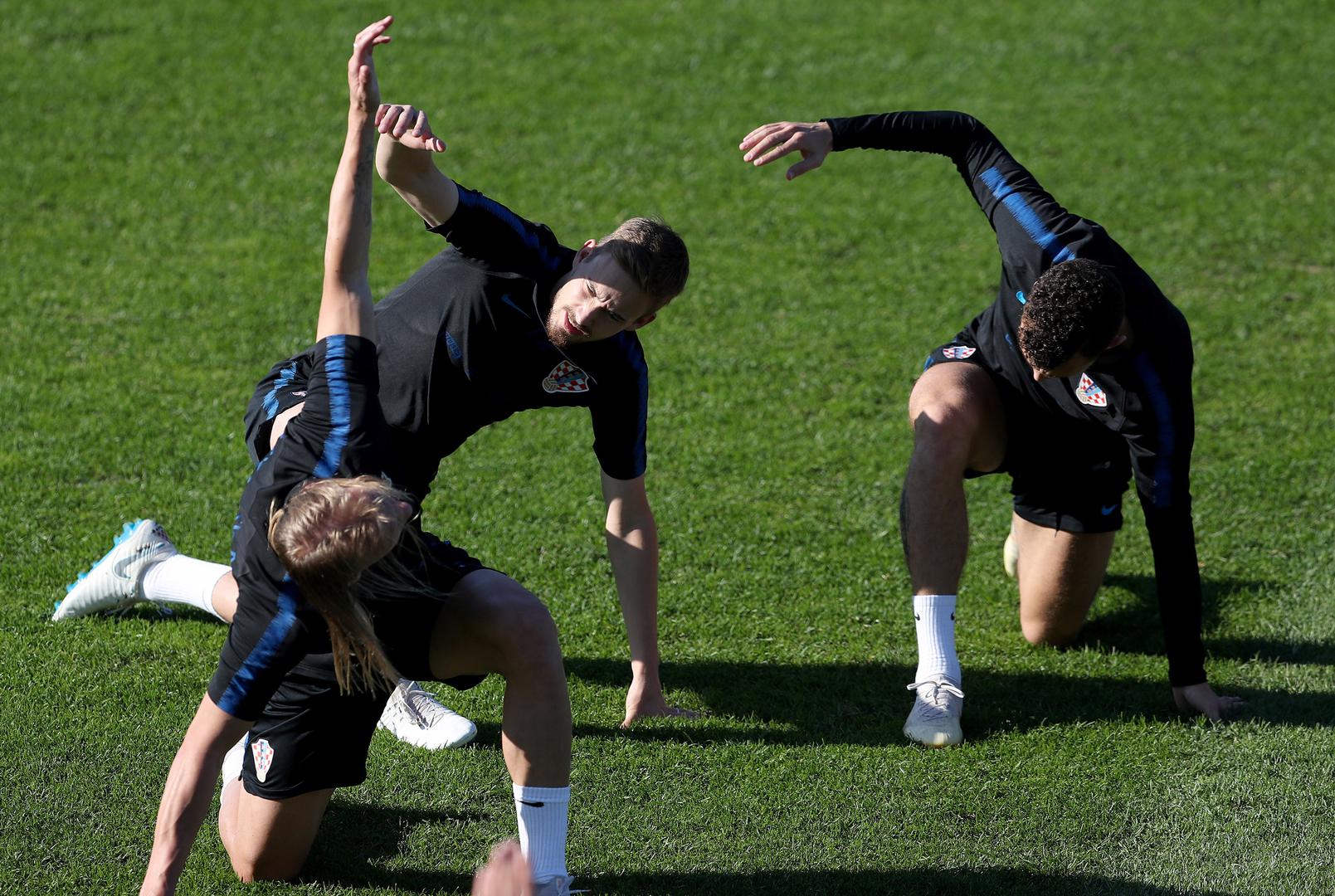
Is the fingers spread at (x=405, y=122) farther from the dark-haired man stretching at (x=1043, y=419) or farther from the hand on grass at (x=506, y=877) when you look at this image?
the hand on grass at (x=506, y=877)

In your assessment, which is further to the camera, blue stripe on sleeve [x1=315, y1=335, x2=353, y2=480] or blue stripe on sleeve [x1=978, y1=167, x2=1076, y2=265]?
blue stripe on sleeve [x1=978, y1=167, x2=1076, y2=265]

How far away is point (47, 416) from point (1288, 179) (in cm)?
798

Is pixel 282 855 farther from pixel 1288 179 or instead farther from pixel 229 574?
pixel 1288 179

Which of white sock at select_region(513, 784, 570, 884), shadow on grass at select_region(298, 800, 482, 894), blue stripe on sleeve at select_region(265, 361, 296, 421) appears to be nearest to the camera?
white sock at select_region(513, 784, 570, 884)

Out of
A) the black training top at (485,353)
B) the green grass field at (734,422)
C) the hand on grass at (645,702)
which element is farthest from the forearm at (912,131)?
the hand on grass at (645,702)

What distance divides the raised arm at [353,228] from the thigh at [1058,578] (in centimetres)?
269

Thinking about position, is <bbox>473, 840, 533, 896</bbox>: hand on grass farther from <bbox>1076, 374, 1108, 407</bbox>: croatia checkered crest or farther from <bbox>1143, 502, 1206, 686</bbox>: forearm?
<bbox>1076, 374, 1108, 407</bbox>: croatia checkered crest

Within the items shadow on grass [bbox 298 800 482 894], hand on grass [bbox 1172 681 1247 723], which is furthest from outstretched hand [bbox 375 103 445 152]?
hand on grass [bbox 1172 681 1247 723]

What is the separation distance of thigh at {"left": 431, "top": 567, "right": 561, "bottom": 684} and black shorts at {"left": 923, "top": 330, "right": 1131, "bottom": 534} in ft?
6.55

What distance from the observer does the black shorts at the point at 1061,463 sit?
15.8 ft

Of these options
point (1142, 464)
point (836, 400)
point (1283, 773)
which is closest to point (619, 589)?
point (1142, 464)

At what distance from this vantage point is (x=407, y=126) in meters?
3.71

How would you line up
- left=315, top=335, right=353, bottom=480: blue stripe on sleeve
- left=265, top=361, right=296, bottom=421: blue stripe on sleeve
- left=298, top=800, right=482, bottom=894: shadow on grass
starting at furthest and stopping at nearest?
1. left=265, top=361, right=296, bottom=421: blue stripe on sleeve
2. left=298, top=800, right=482, bottom=894: shadow on grass
3. left=315, top=335, right=353, bottom=480: blue stripe on sleeve

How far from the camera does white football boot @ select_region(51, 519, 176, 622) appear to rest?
4832 mm
